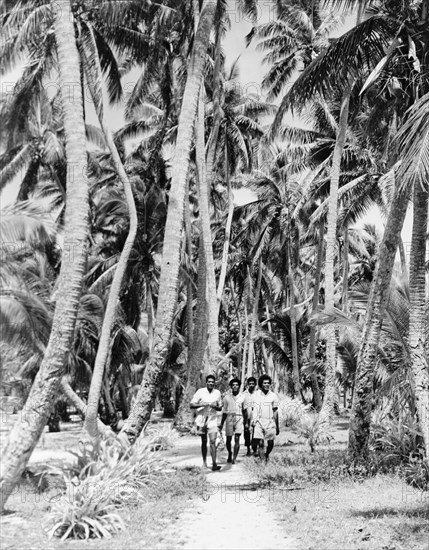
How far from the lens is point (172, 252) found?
10.6 meters

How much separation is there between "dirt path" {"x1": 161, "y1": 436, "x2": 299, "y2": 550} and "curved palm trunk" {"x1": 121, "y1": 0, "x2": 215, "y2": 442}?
1584mm

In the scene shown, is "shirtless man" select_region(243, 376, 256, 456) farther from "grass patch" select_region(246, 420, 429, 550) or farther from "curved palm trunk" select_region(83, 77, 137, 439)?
"curved palm trunk" select_region(83, 77, 137, 439)

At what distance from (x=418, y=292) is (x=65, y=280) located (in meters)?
5.51

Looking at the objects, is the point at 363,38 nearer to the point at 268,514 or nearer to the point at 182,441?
the point at 268,514

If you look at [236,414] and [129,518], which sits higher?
[236,414]

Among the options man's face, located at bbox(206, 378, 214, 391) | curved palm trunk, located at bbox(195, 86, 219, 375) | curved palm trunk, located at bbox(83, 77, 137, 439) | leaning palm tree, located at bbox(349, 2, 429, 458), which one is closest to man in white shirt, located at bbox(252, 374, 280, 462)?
man's face, located at bbox(206, 378, 214, 391)

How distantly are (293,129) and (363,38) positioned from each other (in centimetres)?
1470

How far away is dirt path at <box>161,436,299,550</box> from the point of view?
6.46 m

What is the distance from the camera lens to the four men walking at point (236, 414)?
1086 cm

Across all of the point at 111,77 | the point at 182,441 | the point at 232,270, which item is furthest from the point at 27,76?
the point at 232,270

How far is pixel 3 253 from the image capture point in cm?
862

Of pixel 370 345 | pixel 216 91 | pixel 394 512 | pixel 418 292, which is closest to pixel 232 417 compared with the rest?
pixel 370 345

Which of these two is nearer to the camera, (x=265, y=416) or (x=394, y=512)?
(x=394, y=512)

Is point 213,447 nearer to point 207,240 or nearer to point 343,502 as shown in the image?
point 343,502
